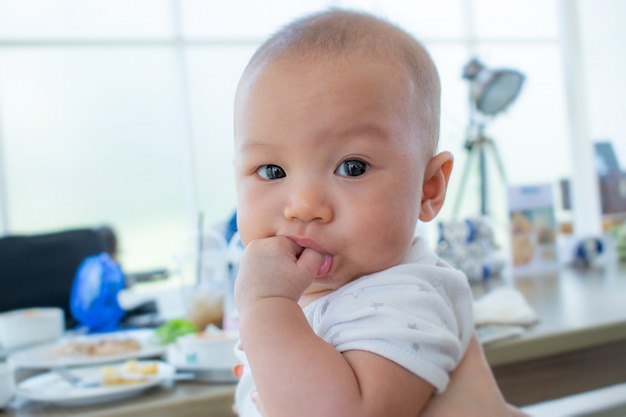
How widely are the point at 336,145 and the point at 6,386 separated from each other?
2.62 ft

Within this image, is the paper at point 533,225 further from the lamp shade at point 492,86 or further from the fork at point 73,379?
the fork at point 73,379

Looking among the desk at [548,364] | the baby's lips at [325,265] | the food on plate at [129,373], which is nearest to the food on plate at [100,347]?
the food on plate at [129,373]

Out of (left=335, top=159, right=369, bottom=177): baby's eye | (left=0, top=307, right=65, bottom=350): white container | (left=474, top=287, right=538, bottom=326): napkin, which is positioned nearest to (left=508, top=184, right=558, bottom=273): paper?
(left=474, top=287, right=538, bottom=326): napkin

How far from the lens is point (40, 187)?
224 inches

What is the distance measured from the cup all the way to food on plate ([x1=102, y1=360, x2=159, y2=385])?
16 centimetres

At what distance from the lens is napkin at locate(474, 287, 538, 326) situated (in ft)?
5.08

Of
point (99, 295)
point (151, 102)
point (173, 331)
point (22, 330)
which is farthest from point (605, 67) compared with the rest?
point (22, 330)

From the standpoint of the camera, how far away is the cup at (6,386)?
3.68ft

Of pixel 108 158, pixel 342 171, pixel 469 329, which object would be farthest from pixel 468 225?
pixel 108 158

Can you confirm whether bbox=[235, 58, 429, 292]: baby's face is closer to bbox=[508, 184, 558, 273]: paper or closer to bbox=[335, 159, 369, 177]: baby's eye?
bbox=[335, 159, 369, 177]: baby's eye

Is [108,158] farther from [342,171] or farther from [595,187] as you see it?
[342,171]

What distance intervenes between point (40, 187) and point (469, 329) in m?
5.51

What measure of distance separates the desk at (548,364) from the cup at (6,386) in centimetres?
3

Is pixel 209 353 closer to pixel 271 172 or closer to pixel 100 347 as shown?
pixel 100 347
